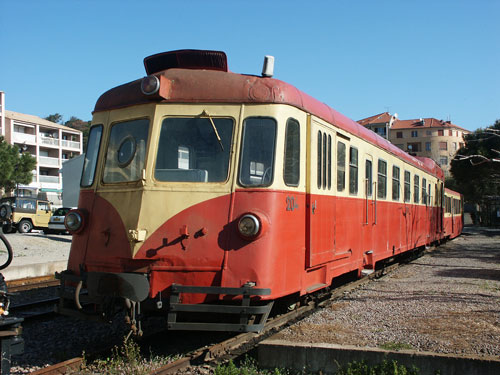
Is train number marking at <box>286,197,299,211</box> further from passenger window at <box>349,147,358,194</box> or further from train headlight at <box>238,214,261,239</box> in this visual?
passenger window at <box>349,147,358,194</box>

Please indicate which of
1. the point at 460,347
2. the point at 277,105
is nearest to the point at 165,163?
the point at 277,105

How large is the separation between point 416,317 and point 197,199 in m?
3.60

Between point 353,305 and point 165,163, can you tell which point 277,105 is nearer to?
point 165,163

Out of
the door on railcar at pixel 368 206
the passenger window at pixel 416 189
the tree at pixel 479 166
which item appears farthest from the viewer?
the tree at pixel 479 166

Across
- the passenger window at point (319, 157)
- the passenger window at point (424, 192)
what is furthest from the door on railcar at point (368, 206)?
the passenger window at point (424, 192)

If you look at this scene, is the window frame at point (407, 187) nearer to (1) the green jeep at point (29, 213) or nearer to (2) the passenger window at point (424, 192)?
(2) the passenger window at point (424, 192)

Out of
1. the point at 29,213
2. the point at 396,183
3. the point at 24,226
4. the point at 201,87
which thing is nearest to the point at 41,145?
the point at 29,213

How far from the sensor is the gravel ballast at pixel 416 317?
5645 millimetres

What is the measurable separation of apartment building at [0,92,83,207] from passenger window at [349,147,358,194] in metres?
52.5

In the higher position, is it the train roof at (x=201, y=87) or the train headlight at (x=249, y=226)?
the train roof at (x=201, y=87)

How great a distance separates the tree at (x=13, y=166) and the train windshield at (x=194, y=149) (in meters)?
40.9

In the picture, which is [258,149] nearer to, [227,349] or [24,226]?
[227,349]

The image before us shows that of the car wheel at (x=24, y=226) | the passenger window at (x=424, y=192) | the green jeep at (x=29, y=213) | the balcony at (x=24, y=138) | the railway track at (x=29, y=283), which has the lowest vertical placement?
the railway track at (x=29, y=283)

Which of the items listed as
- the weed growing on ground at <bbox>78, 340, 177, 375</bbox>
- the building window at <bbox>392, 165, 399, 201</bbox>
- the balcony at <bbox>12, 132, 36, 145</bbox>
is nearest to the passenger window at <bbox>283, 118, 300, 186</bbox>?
the weed growing on ground at <bbox>78, 340, 177, 375</bbox>
